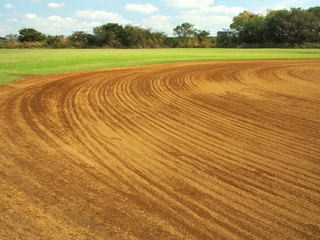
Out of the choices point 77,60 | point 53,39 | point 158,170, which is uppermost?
point 53,39

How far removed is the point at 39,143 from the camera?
575 cm

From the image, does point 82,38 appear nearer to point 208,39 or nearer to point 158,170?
point 208,39

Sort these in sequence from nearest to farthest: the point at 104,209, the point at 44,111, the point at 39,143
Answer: the point at 104,209
the point at 39,143
the point at 44,111

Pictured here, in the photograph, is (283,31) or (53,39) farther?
(283,31)

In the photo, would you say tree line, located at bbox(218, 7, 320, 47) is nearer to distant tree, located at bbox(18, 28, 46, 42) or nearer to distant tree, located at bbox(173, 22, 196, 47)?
distant tree, located at bbox(173, 22, 196, 47)

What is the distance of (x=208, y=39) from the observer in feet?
307

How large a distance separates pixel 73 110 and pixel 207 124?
4027mm

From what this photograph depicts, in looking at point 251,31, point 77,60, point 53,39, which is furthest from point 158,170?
point 251,31

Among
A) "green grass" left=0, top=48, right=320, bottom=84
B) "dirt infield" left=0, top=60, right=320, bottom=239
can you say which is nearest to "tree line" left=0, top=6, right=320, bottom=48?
"green grass" left=0, top=48, right=320, bottom=84

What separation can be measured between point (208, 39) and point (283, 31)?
22.9m

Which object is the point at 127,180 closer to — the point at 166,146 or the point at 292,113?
the point at 166,146

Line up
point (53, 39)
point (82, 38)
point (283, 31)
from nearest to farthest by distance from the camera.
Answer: point (53, 39), point (82, 38), point (283, 31)

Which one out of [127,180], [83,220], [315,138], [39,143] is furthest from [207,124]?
[83,220]

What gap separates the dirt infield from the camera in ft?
11.0
